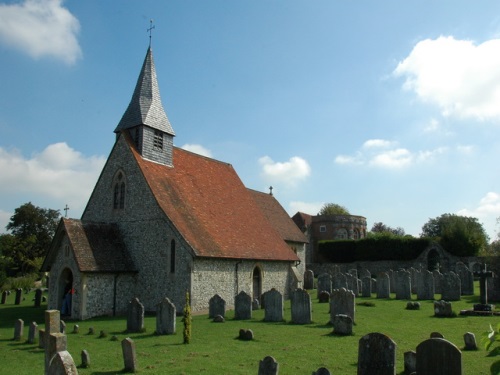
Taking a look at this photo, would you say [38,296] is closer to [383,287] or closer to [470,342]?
[383,287]

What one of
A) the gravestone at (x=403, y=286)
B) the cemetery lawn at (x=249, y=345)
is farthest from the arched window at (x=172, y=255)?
the gravestone at (x=403, y=286)

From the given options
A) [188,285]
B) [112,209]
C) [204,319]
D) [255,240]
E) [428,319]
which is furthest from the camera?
[255,240]

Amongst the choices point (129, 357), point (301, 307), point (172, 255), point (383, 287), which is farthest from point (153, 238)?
point (383, 287)

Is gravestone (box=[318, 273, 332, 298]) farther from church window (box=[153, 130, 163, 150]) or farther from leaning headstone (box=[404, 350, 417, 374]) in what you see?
leaning headstone (box=[404, 350, 417, 374])

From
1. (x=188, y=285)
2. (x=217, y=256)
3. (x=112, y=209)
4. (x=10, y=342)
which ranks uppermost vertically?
(x=112, y=209)

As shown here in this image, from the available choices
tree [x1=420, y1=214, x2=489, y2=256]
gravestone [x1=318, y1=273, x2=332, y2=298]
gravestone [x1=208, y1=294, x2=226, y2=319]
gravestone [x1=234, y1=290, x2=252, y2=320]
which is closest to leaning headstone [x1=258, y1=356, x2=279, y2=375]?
gravestone [x1=234, y1=290, x2=252, y2=320]

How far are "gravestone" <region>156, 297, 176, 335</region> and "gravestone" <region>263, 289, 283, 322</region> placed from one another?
13.4 ft

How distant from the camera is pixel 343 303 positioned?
15.5 m

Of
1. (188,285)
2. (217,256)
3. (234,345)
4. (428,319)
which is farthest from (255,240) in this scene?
(234,345)

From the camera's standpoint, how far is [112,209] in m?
23.6

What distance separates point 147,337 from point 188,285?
5614 mm

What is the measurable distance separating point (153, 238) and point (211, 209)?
178 inches

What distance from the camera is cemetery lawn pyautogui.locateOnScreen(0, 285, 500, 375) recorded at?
9.71 meters

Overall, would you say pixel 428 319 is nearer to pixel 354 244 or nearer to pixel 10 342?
pixel 10 342
